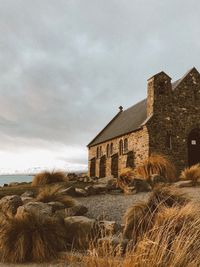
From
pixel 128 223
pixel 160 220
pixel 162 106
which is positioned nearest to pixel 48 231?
pixel 128 223

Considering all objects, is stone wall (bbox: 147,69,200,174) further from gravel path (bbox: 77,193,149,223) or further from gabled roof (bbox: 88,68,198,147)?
gravel path (bbox: 77,193,149,223)

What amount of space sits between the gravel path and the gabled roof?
1207 centimetres

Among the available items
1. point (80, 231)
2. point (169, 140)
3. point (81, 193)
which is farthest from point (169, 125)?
point (80, 231)

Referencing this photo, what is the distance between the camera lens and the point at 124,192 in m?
13.8

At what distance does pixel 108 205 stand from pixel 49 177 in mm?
7761

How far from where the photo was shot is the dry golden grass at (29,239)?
6.21m

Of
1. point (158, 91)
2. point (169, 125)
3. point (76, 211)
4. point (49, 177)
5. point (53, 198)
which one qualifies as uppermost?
point (158, 91)

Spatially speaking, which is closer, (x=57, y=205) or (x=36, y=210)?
(x=36, y=210)

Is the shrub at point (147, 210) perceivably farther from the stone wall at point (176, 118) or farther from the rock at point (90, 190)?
the stone wall at point (176, 118)

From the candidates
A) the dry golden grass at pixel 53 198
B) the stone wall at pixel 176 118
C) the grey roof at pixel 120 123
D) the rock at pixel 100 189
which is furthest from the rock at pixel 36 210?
the grey roof at pixel 120 123

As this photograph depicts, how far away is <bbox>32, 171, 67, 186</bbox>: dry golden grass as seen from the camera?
17.5m

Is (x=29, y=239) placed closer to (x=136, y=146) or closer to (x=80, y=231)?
A: (x=80, y=231)

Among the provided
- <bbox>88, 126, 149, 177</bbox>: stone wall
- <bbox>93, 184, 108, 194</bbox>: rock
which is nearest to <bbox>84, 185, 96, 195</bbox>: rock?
<bbox>93, 184, 108, 194</bbox>: rock

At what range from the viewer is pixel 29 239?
6.46 metres
